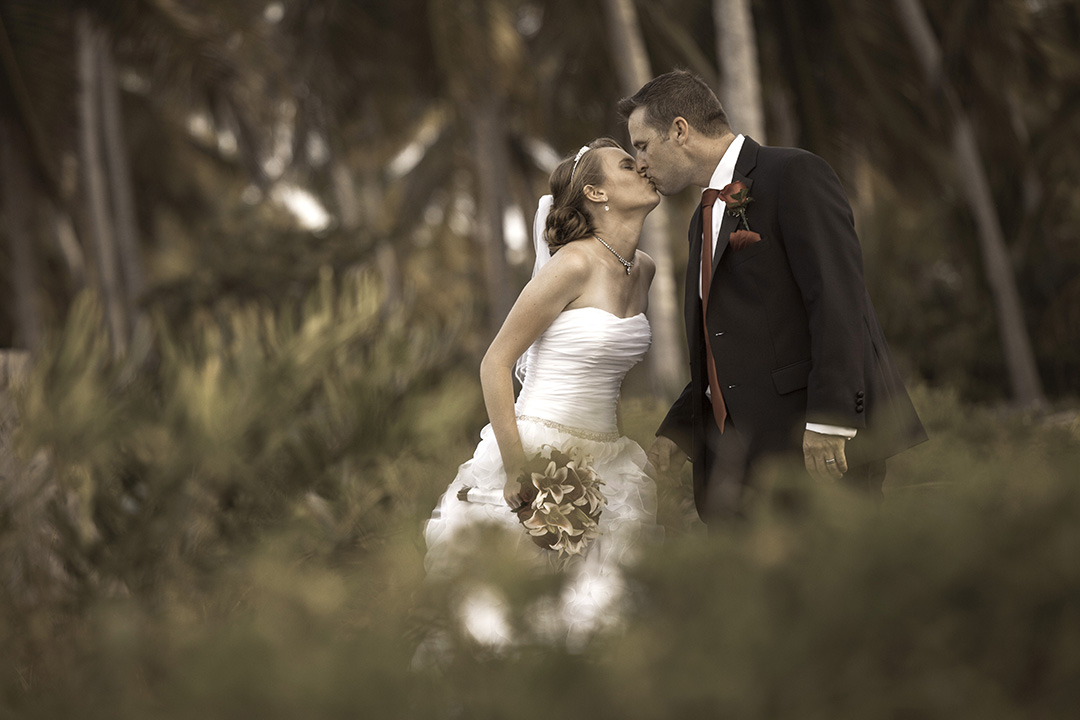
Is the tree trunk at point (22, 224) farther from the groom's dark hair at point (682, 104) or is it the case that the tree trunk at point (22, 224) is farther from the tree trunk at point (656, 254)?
the groom's dark hair at point (682, 104)

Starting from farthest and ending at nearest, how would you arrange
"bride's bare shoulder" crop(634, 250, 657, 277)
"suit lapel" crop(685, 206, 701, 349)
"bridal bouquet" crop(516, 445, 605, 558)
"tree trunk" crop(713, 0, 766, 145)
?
1. "tree trunk" crop(713, 0, 766, 145)
2. "bride's bare shoulder" crop(634, 250, 657, 277)
3. "suit lapel" crop(685, 206, 701, 349)
4. "bridal bouquet" crop(516, 445, 605, 558)

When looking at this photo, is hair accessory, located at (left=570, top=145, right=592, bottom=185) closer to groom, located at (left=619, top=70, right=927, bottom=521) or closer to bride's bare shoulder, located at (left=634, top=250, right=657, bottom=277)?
groom, located at (left=619, top=70, right=927, bottom=521)

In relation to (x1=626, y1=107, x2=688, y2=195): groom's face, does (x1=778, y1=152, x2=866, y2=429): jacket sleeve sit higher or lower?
lower

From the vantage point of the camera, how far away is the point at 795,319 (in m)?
2.71

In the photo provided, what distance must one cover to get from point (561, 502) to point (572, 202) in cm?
105

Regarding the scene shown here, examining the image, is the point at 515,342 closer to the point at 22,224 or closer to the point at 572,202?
the point at 572,202

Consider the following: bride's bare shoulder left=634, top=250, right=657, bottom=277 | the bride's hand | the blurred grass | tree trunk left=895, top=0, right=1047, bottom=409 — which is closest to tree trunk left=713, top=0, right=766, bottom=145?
tree trunk left=895, top=0, right=1047, bottom=409

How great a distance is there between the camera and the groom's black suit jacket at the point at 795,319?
8.20 feet

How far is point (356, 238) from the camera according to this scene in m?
16.9

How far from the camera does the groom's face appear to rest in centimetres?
296

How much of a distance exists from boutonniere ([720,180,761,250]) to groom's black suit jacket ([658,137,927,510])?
0.02 metres

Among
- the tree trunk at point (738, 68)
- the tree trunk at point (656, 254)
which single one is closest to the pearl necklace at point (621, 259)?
the tree trunk at point (738, 68)

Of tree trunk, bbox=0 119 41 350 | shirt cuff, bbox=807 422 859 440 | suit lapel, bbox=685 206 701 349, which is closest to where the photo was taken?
shirt cuff, bbox=807 422 859 440

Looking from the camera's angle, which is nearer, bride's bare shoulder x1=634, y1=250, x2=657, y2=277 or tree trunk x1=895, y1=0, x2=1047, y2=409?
bride's bare shoulder x1=634, y1=250, x2=657, y2=277
